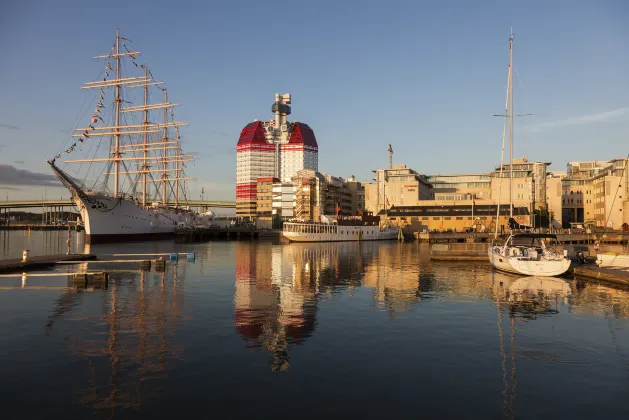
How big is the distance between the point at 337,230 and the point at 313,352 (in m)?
92.1

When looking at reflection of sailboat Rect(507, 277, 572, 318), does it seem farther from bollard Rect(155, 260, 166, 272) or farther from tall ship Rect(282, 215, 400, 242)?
tall ship Rect(282, 215, 400, 242)

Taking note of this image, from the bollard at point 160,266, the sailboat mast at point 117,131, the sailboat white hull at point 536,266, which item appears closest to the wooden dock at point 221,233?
the sailboat mast at point 117,131

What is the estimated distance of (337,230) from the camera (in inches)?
4289

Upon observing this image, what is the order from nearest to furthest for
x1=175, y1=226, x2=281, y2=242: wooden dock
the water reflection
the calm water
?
the calm water < the water reflection < x1=175, y1=226, x2=281, y2=242: wooden dock

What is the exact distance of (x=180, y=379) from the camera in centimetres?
1410

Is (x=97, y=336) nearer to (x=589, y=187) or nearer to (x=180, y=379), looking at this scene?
(x=180, y=379)

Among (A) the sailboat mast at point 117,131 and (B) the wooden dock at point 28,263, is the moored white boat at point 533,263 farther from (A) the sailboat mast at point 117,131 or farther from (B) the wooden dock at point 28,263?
(A) the sailboat mast at point 117,131

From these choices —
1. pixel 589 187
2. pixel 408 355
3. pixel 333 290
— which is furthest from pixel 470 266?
pixel 589 187

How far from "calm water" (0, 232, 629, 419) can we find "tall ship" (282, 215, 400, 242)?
72.2 meters

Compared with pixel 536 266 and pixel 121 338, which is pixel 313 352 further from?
pixel 536 266

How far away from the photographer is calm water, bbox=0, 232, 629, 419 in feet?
40.6

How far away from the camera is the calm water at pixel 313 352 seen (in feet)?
40.6

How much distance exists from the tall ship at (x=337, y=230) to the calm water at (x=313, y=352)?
72.2 m

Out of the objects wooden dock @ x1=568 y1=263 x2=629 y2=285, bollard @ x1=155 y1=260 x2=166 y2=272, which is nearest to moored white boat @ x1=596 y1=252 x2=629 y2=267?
wooden dock @ x1=568 y1=263 x2=629 y2=285
